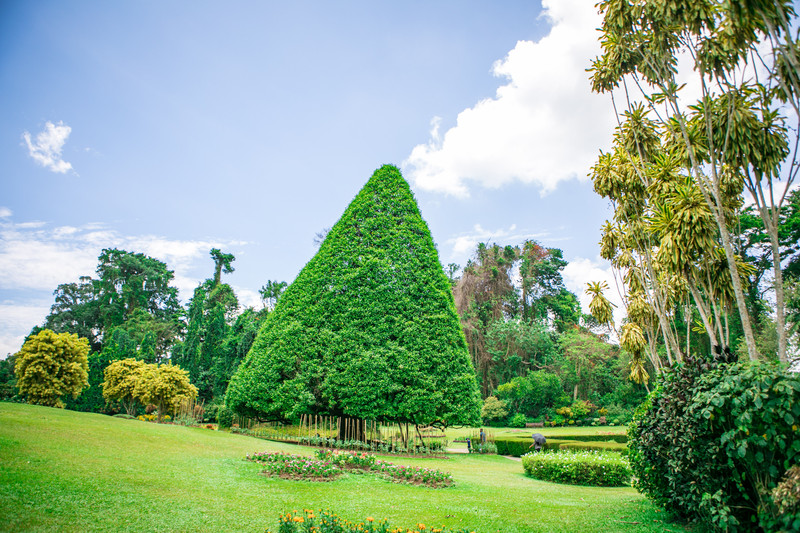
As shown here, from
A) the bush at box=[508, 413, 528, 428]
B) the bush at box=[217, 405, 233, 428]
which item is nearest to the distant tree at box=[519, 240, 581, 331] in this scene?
the bush at box=[508, 413, 528, 428]

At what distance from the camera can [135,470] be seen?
8.05 meters

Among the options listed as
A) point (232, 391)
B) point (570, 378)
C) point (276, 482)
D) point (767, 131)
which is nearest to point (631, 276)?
point (767, 131)

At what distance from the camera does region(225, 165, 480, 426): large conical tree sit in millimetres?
16016

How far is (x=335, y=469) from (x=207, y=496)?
3267mm

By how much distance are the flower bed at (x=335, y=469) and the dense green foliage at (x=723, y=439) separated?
187 inches

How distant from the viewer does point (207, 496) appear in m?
7.00

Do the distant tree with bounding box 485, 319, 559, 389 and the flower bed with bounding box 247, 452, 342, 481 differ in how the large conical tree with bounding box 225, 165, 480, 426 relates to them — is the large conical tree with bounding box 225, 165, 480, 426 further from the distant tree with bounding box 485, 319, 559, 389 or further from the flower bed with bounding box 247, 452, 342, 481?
the distant tree with bounding box 485, 319, 559, 389

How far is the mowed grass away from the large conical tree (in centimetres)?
528

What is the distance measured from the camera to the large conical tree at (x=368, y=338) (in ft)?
Result: 52.5

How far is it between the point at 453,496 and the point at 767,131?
27.9 ft

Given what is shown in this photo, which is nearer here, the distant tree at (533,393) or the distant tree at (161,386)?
the distant tree at (161,386)

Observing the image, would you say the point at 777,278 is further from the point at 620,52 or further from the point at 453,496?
the point at 453,496

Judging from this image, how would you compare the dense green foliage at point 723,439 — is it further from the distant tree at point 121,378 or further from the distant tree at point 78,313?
the distant tree at point 78,313

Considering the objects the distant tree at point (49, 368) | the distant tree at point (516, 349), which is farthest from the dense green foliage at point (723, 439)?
the distant tree at point (516, 349)
